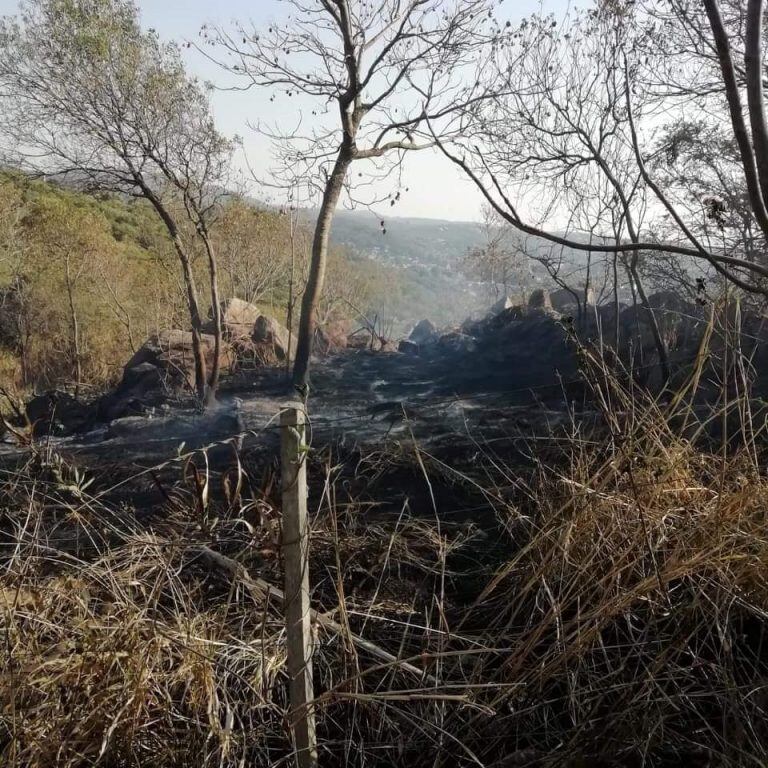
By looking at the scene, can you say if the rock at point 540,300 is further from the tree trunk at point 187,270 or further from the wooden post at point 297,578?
the wooden post at point 297,578

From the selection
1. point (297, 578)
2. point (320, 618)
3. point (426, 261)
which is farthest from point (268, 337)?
point (426, 261)

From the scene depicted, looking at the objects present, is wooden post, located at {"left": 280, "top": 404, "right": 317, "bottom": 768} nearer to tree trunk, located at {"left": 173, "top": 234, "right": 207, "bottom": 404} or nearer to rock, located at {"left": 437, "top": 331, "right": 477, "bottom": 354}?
tree trunk, located at {"left": 173, "top": 234, "right": 207, "bottom": 404}

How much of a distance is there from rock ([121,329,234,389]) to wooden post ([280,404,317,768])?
12314 millimetres

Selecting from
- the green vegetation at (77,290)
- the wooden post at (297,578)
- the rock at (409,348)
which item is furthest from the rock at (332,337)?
the wooden post at (297,578)

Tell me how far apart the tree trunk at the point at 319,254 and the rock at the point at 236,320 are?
555 centimetres

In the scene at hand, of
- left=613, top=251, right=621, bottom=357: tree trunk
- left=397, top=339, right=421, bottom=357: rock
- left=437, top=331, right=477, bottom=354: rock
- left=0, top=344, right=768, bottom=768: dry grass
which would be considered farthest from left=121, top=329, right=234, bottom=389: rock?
left=0, top=344, right=768, bottom=768: dry grass

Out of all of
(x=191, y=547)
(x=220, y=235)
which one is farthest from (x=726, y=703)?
(x=220, y=235)

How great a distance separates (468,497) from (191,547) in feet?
10.1

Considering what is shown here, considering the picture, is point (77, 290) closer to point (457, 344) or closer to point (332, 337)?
point (332, 337)

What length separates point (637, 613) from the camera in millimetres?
2072

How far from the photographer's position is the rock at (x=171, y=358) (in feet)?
44.3

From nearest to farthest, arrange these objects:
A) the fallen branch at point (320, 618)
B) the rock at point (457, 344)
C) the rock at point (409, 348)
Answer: the fallen branch at point (320, 618) < the rock at point (457, 344) < the rock at point (409, 348)

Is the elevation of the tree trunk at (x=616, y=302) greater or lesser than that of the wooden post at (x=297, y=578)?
greater

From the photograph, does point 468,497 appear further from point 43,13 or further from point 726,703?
point 43,13
